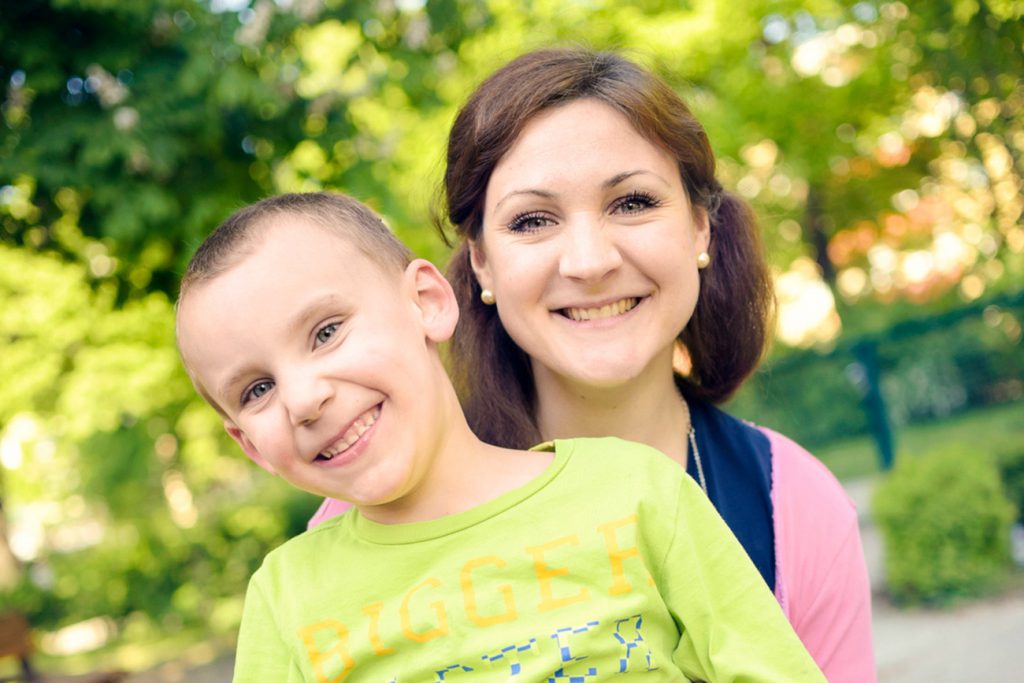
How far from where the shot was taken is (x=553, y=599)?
1.73 metres

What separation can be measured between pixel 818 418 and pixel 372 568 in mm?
8207

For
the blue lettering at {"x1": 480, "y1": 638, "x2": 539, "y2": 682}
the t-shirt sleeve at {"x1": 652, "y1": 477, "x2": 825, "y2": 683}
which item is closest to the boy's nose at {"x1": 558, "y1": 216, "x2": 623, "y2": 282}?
the t-shirt sleeve at {"x1": 652, "y1": 477, "x2": 825, "y2": 683}

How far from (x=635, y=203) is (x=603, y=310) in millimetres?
237

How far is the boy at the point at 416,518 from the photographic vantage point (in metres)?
1.69

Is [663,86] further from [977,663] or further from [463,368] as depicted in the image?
[977,663]

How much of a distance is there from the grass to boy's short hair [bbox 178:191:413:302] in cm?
670

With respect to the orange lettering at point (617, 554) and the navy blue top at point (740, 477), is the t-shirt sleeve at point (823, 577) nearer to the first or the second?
the navy blue top at point (740, 477)

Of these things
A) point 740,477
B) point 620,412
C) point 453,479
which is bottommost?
point 740,477

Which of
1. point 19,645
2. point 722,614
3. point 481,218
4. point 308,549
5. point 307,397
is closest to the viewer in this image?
point 307,397

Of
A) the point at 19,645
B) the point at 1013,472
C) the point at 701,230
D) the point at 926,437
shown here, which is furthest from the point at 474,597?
the point at 926,437

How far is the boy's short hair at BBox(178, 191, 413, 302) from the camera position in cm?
177

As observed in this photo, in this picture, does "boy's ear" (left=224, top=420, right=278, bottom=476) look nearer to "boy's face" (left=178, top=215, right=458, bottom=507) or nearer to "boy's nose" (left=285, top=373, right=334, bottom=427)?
"boy's face" (left=178, top=215, right=458, bottom=507)

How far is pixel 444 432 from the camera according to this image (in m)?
1.85

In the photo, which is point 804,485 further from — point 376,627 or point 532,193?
point 376,627
